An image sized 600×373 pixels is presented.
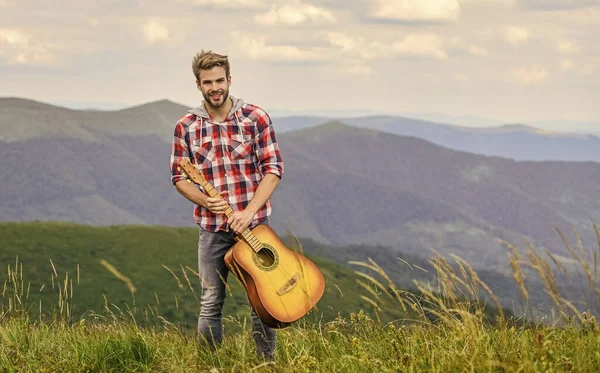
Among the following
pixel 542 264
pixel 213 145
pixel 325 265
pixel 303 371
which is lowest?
pixel 325 265

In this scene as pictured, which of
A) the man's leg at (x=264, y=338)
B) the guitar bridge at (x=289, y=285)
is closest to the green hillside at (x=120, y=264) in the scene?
the man's leg at (x=264, y=338)

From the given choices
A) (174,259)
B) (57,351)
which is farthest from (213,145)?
(174,259)

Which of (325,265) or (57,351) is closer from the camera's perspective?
(57,351)

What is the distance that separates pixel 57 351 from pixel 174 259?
310 ft

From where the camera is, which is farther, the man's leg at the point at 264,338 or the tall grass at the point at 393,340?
the man's leg at the point at 264,338

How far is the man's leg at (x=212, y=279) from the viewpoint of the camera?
→ 6.49 meters

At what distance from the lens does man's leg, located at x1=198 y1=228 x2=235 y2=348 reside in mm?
6488

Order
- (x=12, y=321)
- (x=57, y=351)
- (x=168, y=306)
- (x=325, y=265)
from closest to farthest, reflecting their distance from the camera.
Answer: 1. (x=57, y=351)
2. (x=12, y=321)
3. (x=168, y=306)
4. (x=325, y=265)

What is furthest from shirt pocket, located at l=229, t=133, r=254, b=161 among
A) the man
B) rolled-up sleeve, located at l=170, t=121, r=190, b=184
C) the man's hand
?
the man's hand

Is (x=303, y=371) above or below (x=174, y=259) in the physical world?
above

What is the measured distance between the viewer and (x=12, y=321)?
23.0 feet

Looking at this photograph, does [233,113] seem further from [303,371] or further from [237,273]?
[303,371]

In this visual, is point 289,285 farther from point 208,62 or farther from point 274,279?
point 208,62

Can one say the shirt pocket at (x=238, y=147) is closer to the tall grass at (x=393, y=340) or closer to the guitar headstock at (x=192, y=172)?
the guitar headstock at (x=192, y=172)
